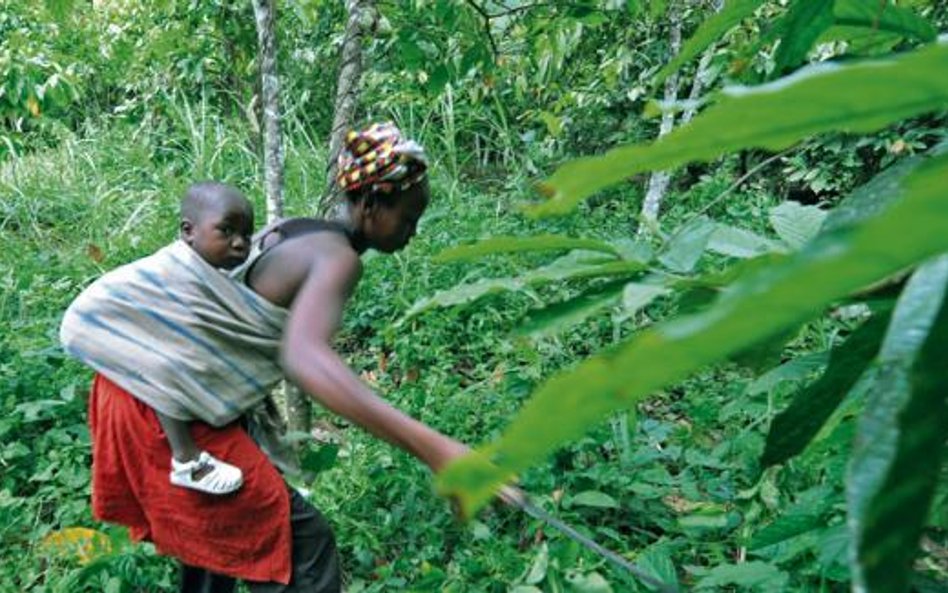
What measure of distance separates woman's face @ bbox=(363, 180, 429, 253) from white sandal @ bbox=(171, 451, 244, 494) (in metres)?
0.54

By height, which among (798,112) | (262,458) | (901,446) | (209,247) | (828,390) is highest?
(798,112)

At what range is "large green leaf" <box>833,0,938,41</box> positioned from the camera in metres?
0.72

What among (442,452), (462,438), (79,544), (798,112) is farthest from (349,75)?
(798,112)

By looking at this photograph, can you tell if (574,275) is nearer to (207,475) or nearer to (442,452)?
(442,452)

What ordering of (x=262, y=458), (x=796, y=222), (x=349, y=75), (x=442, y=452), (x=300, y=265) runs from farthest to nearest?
(x=349, y=75) → (x=262, y=458) → (x=300, y=265) → (x=442, y=452) → (x=796, y=222)

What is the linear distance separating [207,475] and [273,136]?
1.43 m

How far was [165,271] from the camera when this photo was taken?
185 cm

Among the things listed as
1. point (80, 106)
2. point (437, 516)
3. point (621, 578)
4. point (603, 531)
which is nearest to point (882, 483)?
point (621, 578)

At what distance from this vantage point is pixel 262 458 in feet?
6.38

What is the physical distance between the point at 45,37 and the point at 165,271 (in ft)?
13.0

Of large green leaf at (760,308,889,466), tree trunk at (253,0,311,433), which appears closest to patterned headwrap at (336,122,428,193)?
tree trunk at (253,0,311,433)

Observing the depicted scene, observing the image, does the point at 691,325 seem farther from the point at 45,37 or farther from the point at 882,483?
the point at 45,37

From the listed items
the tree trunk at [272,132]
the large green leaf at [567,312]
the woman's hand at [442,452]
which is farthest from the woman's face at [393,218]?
the large green leaf at [567,312]

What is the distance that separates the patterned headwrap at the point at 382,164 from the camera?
186 centimetres
